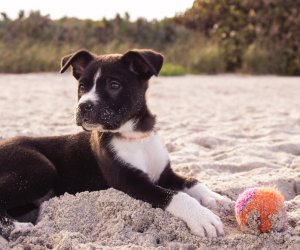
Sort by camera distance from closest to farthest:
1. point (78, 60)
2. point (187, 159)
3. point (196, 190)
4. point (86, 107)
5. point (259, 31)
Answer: point (86, 107) < point (196, 190) < point (78, 60) < point (187, 159) < point (259, 31)

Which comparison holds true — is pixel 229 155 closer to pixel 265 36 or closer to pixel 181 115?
pixel 181 115

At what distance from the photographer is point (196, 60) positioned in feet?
60.5

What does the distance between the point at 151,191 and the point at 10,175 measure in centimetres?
100

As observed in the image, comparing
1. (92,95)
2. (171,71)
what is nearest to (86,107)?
(92,95)

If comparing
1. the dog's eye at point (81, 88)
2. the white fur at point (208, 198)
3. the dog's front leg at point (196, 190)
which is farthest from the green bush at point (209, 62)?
the dog's eye at point (81, 88)

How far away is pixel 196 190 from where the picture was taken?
4008mm

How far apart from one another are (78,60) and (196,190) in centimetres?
134

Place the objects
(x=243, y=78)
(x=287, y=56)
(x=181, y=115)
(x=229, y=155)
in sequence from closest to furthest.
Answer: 1. (x=229, y=155)
2. (x=181, y=115)
3. (x=243, y=78)
4. (x=287, y=56)

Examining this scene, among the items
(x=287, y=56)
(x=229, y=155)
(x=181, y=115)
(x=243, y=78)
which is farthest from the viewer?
(x=287, y=56)

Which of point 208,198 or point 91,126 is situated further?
point 208,198

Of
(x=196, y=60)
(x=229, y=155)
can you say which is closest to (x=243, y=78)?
(x=196, y=60)

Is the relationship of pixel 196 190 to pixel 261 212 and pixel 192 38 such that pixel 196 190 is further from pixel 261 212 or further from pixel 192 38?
pixel 192 38

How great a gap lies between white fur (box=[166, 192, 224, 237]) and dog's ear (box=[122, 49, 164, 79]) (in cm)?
94

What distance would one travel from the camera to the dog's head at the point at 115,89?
3695mm
